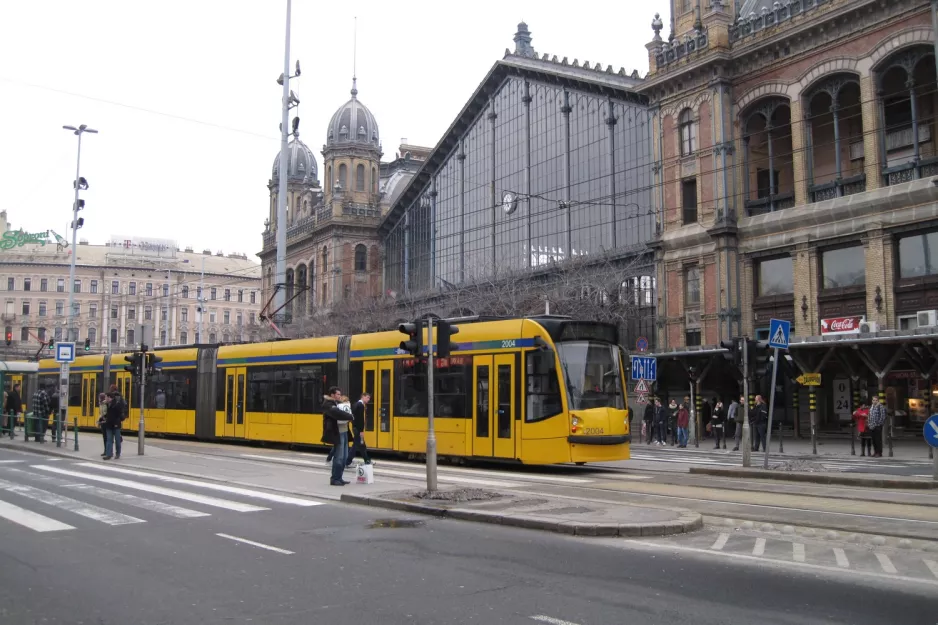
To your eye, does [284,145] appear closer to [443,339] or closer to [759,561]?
[443,339]

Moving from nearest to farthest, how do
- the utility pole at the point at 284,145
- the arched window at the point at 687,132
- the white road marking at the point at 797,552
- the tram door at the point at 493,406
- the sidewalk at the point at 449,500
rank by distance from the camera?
the white road marking at the point at 797,552 < the sidewalk at the point at 449,500 < the tram door at the point at 493,406 < the utility pole at the point at 284,145 < the arched window at the point at 687,132

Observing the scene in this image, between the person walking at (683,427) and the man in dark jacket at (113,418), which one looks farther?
the person walking at (683,427)

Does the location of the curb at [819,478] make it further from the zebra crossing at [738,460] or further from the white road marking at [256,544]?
the white road marking at [256,544]

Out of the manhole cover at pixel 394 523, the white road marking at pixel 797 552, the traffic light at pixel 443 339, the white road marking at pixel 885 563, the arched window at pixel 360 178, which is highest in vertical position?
the arched window at pixel 360 178

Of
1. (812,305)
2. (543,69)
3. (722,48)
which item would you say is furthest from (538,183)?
(812,305)

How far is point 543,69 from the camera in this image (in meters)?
53.8

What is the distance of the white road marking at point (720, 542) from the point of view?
9.78m

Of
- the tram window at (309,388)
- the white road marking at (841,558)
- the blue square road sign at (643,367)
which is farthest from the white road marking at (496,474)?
the blue square road sign at (643,367)

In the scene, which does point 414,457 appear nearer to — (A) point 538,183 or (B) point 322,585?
(B) point 322,585

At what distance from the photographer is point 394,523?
11672 millimetres

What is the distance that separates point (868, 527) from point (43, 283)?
337ft

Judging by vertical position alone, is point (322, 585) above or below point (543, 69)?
below

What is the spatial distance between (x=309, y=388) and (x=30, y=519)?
13.1 meters

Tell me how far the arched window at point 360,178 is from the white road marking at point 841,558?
69.4 metres
